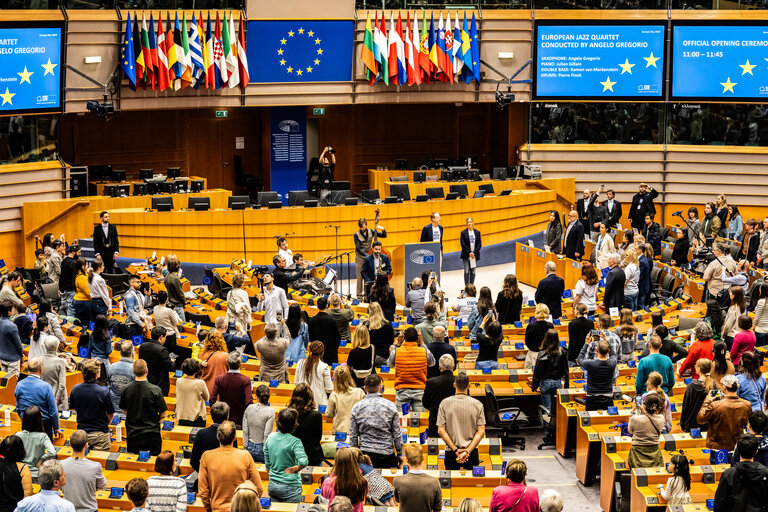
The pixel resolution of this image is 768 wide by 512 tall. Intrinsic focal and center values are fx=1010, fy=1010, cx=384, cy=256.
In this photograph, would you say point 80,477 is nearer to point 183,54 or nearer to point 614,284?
point 614,284

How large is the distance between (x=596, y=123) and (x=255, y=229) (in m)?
9.03

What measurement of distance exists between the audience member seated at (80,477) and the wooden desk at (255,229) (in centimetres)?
1253

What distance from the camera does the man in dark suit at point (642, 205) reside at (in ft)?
69.3

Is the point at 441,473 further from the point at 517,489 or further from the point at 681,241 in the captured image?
the point at 681,241

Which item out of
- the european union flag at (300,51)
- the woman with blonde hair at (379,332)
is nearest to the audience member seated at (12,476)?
the woman with blonde hair at (379,332)

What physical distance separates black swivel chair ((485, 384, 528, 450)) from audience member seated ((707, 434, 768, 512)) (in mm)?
3439

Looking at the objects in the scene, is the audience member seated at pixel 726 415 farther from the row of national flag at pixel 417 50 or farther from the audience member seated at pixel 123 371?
the row of national flag at pixel 417 50

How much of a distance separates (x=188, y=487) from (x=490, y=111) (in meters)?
20.2

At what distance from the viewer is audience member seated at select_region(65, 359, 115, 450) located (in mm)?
9383

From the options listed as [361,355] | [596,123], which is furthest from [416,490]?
[596,123]

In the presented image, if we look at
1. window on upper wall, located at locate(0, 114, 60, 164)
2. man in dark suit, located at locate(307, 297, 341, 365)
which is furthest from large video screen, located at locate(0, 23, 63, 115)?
man in dark suit, located at locate(307, 297, 341, 365)

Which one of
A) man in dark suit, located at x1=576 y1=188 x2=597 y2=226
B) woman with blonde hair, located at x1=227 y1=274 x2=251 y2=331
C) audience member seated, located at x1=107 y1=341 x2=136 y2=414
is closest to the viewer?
audience member seated, located at x1=107 y1=341 x2=136 y2=414

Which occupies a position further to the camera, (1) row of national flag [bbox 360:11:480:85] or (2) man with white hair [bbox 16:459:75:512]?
(1) row of national flag [bbox 360:11:480:85]

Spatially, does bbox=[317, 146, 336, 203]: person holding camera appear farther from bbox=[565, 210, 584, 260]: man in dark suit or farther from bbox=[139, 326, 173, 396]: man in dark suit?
bbox=[139, 326, 173, 396]: man in dark suit
